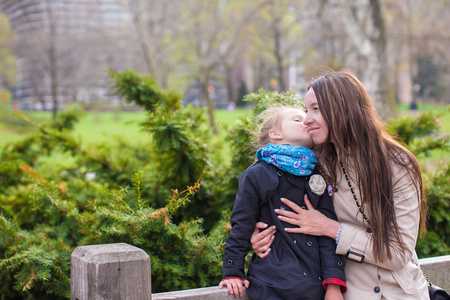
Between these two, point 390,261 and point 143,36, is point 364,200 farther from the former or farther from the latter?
point 143,36

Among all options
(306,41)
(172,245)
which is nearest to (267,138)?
(172,245)

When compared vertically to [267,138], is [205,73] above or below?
above

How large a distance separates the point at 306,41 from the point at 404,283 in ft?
113

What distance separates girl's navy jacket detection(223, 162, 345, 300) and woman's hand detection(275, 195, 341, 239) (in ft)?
0.13

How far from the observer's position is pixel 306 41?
34.6m

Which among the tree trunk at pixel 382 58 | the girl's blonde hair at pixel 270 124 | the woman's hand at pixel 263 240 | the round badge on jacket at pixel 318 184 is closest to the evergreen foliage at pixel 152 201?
the girl's blonde hair at pixel 270 124

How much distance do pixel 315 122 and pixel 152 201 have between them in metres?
1.94

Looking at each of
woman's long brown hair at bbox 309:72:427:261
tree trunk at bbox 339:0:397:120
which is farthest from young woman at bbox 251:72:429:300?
tree trunk at bbox 339:0:397:120

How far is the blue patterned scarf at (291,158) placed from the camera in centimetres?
215

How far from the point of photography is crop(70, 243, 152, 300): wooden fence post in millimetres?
1661

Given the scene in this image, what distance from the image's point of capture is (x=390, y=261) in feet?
6.64

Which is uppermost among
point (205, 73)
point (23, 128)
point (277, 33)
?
point (277, 33)

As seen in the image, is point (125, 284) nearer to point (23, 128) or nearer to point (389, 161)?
point (389, 161)

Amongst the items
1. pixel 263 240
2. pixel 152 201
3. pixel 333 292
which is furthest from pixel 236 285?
pixel 152 201
